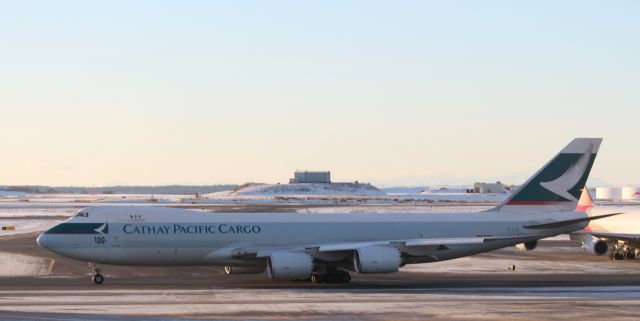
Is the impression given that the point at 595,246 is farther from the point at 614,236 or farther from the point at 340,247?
the point at 340,247

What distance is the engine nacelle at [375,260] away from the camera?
36.8 meters

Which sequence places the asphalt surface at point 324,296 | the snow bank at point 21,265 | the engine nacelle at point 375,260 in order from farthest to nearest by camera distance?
the snow bank at point 21,265 → the engine nacelle at point 375,260 → the asphalt surface at point 324,296

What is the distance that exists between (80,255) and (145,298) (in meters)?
6.05

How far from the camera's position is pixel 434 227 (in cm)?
3950

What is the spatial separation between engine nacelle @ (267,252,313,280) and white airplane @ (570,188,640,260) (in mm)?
18928

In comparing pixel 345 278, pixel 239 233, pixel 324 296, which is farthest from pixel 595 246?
pixel 324 296

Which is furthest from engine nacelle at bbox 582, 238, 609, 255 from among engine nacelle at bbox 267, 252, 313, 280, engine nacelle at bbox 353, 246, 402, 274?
engine nacelle at bbox 267, 252, 313, 280

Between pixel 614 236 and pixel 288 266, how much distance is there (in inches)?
788

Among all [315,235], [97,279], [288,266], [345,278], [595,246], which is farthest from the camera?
[595,246]

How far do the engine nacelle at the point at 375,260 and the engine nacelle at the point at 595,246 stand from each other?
16.2 meters

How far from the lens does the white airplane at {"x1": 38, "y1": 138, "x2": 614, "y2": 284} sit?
37.3 metres

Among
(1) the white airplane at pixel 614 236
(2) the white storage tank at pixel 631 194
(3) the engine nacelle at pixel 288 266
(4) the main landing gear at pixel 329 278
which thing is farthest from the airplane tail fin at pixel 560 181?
(2) the white storage tank at pixel 631 194

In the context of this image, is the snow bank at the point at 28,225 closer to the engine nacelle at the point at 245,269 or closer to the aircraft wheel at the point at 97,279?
the aircraft wheel at the point at 97,279

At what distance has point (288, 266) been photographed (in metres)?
36.6
